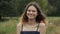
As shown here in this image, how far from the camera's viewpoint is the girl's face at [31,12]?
3.28 meters

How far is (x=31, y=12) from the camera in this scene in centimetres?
327

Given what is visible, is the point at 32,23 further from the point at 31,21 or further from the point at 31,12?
the point at 31,12

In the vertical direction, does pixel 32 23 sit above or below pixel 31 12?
below

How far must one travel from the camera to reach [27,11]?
3334 mm

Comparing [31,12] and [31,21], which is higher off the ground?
[31,12]

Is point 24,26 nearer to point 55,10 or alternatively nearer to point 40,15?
point 40,15

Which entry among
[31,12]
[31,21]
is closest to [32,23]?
[31,21]

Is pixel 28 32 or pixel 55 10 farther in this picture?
pixel 55 10

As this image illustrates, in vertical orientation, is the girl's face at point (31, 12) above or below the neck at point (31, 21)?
above

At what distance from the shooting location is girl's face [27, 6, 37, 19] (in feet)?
10.8

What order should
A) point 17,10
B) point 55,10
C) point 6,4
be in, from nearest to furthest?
point 6,4
point 17,10
point 55,10

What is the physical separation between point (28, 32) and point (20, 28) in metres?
0.18

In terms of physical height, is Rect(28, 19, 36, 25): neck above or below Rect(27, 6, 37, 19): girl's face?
below

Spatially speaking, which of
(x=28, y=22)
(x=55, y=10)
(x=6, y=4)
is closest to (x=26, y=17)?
(x=28, y=22)
